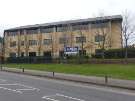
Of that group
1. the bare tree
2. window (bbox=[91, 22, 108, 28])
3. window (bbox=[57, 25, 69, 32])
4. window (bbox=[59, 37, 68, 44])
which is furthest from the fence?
window (bbox=[57, 25, 69, 32])

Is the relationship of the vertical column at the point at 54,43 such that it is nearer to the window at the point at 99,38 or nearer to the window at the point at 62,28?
the window at the point at 62,28

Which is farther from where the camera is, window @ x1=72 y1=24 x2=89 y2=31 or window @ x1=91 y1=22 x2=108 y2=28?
window @ x1=72 y1=24 x2=89 y2=31

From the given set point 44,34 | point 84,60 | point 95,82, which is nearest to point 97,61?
point 84,60

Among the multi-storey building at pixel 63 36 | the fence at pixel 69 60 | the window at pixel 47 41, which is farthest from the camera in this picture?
the window at pixel 47 41

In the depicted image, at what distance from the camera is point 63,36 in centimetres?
9850

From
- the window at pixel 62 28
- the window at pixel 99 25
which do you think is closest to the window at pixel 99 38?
the window at pixel 99 25

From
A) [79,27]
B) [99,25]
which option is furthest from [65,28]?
[99,25]

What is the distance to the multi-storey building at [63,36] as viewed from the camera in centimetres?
9169

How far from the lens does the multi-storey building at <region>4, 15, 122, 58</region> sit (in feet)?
301

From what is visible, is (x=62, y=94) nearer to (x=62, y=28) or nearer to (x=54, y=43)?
(x=62, y=28)

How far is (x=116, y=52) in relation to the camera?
6431 cm

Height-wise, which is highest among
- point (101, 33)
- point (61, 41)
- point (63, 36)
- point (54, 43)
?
point (101, 33)

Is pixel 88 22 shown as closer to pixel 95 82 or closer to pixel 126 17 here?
pixel 126 17

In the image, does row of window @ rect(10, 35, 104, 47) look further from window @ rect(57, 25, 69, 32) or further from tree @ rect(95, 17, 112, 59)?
window @ rect(57, 25, 69, 32)
